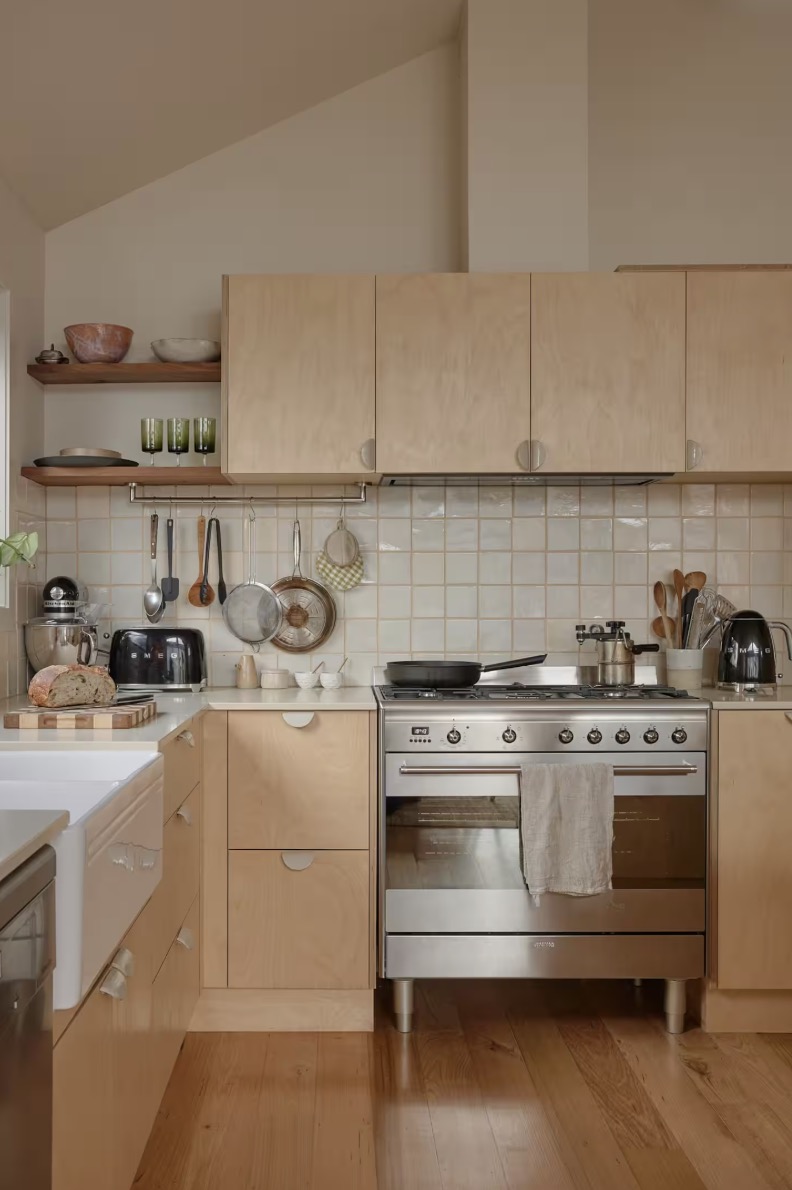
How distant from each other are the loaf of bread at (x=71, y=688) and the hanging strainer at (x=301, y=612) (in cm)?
82

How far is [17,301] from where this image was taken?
120 inches

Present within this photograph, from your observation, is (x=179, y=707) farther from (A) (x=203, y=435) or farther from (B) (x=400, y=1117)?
(B) (x=400, y=1117)

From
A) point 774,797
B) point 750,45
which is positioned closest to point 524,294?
point 750,45

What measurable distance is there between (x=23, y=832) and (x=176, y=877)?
48.1 inches

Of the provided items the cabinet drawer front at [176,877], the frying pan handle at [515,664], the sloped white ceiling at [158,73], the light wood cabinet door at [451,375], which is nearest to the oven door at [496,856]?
the frying pan handle at [515,664]

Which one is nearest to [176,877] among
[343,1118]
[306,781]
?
[306,781]

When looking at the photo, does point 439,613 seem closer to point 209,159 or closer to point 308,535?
point 308,535

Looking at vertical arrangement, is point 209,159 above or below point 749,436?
above

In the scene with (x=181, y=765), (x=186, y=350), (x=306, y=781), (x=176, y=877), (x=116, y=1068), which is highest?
(x=186, y=350)

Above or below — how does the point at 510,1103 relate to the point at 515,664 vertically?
below

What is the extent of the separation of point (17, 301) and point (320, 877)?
6.25 feet

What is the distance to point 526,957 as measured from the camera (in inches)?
108

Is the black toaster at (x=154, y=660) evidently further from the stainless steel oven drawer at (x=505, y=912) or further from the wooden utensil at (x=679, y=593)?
the wooden utensil at (x=679, y=593)

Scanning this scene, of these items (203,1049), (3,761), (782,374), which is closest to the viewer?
(3,761)
